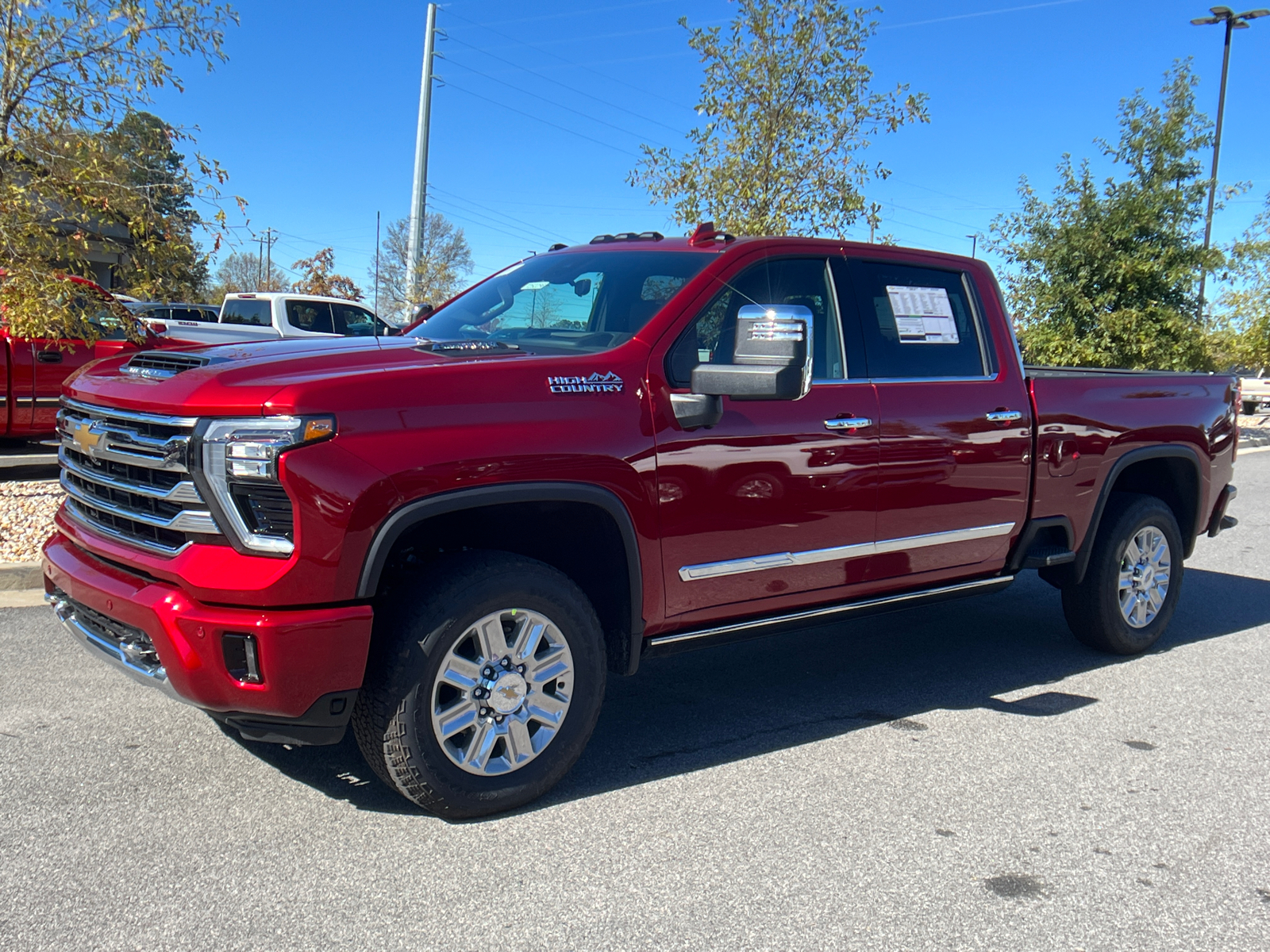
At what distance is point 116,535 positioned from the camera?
352 cm

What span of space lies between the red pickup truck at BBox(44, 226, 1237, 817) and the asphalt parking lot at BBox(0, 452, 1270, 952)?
39 cm

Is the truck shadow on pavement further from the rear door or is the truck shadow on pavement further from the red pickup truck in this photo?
the rear door

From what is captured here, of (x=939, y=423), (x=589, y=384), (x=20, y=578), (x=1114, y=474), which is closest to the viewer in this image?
(x=589, y=384)

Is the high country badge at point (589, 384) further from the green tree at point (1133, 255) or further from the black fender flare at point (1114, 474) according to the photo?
the green tree at point (1133, 255)

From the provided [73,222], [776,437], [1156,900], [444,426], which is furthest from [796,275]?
[73,222]

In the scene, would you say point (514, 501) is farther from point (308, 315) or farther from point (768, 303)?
point (308, 315)

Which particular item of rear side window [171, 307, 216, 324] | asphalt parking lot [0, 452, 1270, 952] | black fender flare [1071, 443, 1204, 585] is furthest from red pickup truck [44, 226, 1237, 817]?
rear side window [171, 307, 216, 324]

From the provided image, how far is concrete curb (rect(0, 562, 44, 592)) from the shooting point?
6.25 meters

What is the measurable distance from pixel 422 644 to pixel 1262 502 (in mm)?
11829

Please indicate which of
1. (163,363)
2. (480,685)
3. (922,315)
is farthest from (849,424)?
(163,363)

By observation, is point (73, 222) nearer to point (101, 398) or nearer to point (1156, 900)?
point (101, 398)

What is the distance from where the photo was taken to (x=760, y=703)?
4801mm

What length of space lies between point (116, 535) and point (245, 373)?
31.0 inches

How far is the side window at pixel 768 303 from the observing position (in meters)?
3.97
